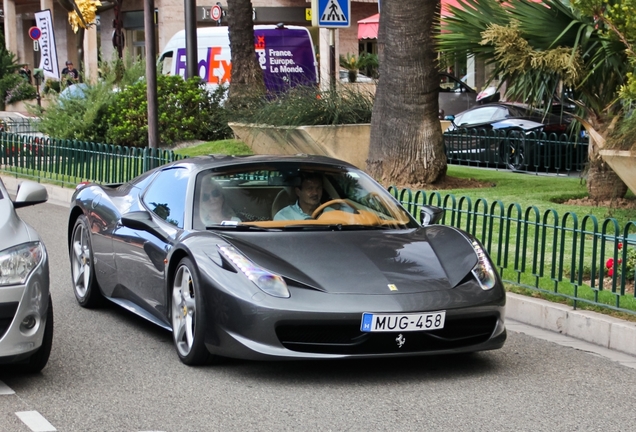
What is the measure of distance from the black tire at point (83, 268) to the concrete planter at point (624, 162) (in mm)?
5471

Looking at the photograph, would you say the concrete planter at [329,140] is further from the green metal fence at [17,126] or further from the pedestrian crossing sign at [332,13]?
the green metal fence at [17,126]

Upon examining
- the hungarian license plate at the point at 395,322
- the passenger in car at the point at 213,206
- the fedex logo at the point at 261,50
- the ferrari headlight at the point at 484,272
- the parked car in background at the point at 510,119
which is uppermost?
the fedex logo at the point at 261,50

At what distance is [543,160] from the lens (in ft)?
62.7

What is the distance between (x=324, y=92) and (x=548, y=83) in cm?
568

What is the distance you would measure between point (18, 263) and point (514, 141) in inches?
566

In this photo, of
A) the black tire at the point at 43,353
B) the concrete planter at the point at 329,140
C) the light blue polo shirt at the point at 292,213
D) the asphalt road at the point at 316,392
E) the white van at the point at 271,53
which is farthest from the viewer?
the white van at the point at 271,53

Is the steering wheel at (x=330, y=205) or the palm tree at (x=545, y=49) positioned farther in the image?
the palm tree at (x=545, y=49)

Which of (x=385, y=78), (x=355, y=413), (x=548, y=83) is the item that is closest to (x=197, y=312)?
(x=355, y=413)

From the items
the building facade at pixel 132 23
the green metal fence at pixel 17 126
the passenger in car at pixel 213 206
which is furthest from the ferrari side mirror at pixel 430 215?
the building facade at pixel 132 23

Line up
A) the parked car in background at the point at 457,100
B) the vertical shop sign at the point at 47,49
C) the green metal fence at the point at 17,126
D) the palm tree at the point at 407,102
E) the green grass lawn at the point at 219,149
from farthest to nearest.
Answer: the parked car in background at the point at 457,100 < the green metal fence at the point at 17,126 < the vertical shop sign at the point at 47,49 < the green grass lawn at the point at 219,149 < the palm tree at the point at 407,102

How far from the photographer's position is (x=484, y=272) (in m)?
6.91

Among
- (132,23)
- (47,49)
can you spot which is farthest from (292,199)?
(132,23)

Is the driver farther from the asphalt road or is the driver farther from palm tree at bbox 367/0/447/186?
palm tree at bbox 367/0/447/186

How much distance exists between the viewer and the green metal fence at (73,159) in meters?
16.2
